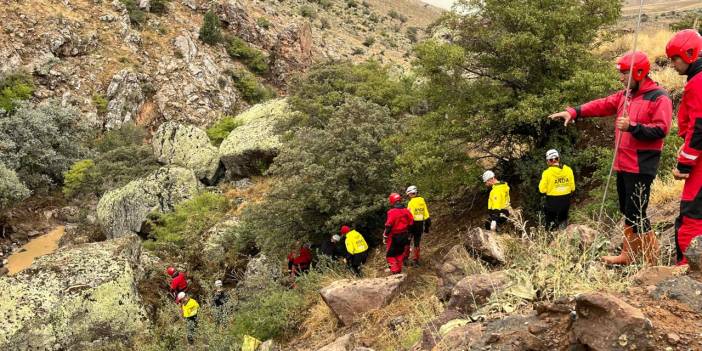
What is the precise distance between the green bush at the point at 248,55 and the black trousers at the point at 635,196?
36406 millimetres

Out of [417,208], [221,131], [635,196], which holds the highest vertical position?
[635,196]

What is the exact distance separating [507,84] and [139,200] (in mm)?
13114

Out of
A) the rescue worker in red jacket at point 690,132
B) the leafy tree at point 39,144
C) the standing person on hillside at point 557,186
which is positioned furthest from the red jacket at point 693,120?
the leafy tree at point 39,144

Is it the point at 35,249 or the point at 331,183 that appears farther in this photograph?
the point at 35,249

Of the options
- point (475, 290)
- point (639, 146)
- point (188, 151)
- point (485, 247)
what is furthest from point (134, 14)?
point (639, 146)

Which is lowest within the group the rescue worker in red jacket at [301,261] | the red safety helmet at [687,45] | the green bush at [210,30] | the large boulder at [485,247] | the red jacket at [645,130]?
the rescue worker in red jacket at [301,261]

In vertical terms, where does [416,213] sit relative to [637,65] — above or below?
below

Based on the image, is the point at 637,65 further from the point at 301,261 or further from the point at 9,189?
the point at 9,189

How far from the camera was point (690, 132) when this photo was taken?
3.93 meters

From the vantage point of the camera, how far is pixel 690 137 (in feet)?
12.9

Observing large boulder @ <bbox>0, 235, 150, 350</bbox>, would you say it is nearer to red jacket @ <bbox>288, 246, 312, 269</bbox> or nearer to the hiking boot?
red jacket @ <bbox>288, 246, 312, 269</bbox>

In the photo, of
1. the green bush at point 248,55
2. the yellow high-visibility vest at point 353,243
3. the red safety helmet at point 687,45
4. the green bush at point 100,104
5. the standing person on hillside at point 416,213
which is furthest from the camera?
the green bush at point 248,55

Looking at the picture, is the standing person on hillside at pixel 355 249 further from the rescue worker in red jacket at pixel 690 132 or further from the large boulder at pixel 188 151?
the large boulder at pixel 188 151

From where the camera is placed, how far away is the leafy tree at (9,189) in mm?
22109
